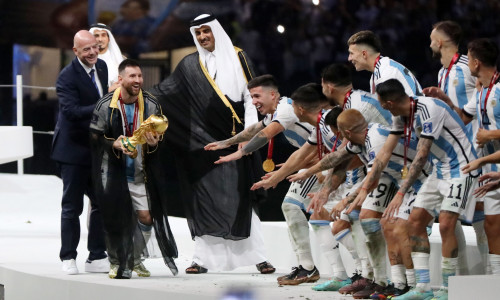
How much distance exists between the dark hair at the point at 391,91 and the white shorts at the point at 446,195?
48 centimetres

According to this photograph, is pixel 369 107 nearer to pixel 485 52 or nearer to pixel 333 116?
pixel 333 116

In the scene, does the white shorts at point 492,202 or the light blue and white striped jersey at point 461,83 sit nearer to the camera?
Result: the white shorts at point 492,202

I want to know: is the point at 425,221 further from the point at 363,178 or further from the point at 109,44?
the point at 109,44

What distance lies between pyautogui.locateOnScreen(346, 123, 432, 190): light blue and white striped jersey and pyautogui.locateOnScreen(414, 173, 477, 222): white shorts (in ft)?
0.43

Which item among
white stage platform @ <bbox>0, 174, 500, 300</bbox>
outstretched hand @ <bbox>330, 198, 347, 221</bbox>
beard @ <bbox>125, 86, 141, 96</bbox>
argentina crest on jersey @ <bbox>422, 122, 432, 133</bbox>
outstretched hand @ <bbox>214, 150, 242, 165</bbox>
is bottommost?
white stage platform @ <bbox>0, 174, 500, 300</bbox>

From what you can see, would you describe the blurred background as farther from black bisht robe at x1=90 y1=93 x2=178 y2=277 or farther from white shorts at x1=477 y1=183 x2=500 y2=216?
white shorts at x1=477 y1=183 x2=500 y2=216

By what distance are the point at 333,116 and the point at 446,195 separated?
87 centimetres

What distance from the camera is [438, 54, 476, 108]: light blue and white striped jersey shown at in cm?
685

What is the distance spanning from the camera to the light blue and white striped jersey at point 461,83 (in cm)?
685

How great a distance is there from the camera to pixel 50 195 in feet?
35.6

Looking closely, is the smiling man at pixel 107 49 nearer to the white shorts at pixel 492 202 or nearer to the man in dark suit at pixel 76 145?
the man in dark suit at pixel 76 145

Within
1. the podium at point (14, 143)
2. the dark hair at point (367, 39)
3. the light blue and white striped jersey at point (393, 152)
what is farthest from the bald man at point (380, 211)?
the podium at point (14, 143)

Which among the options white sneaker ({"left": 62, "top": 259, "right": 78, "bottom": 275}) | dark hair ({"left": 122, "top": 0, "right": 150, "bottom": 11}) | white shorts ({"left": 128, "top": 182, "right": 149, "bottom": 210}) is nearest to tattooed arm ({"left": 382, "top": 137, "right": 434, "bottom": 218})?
white shorts ({"left": 128, "top": 182, "right": 149, "bottom": 210})

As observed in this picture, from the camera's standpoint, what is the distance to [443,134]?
20.0ft
